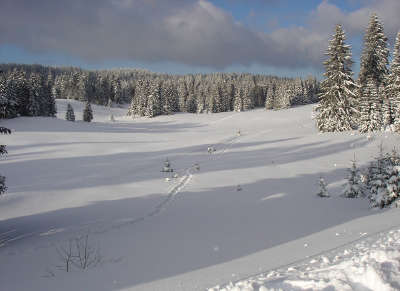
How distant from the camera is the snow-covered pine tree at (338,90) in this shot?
110ft

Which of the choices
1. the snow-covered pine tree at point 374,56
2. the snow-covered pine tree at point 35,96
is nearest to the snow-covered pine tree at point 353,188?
the snow-covered pine tree at point 374,56

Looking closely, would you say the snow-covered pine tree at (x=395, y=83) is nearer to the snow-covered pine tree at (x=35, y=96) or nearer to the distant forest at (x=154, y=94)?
the distant forest at (x=154, y=94)

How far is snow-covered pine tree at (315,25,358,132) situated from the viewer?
33.5 m

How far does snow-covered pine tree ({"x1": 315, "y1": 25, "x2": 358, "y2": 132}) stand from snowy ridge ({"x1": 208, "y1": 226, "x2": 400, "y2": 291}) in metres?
29.2

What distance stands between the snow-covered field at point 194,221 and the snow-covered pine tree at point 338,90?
555 cm

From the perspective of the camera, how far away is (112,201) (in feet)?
49.1

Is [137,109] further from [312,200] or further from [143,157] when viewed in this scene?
[312,200]

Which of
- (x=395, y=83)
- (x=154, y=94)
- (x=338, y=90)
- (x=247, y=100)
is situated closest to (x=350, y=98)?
(x=338, y=90)

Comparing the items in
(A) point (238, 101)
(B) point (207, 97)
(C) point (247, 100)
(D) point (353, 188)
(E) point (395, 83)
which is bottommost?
(D) point (353, 188)

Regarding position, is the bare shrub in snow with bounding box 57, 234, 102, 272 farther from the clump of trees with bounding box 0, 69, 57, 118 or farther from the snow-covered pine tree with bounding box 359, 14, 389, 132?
the clump of trees with bounding box 0, 69, 57, 118

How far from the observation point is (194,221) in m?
12.0

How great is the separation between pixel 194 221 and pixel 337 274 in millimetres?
7313

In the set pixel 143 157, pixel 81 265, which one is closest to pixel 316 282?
pixel 81 265

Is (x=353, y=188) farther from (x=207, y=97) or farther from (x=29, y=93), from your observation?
(x=207, y=97)
